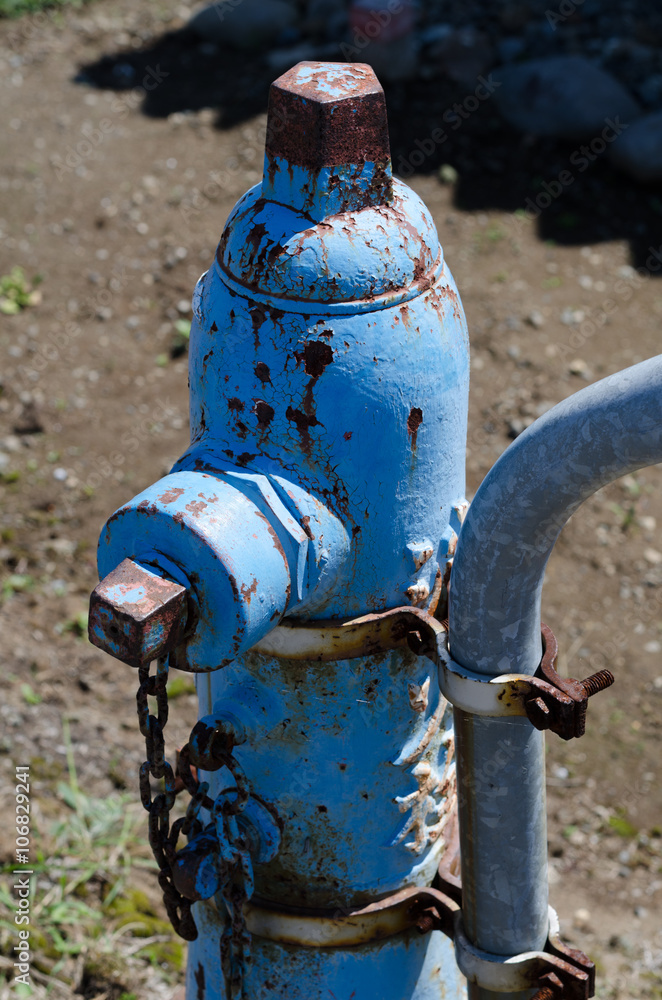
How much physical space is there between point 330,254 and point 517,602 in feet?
1.68

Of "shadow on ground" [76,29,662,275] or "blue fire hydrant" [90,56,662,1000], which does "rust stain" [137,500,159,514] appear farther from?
"shadow on ground" [76,29,662,275]

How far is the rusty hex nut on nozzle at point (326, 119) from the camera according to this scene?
139 cm

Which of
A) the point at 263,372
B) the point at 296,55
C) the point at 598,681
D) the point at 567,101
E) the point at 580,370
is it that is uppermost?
the point at 263,372

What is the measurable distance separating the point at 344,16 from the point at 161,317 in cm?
310

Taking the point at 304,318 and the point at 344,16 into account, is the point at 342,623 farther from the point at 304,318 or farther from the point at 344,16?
the point at 344,16

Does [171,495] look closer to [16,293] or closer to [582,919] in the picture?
[582,919]

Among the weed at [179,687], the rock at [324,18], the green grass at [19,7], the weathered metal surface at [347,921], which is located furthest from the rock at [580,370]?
the green grass at [19,7]

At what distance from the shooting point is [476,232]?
649 centimetres

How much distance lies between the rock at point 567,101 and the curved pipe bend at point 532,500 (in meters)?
6.04

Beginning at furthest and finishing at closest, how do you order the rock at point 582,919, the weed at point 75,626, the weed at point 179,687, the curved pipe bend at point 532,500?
the weed at point 75,626
the weed at point 179,687
the rock at point 582,919
the curved pipe bend at point 532,500

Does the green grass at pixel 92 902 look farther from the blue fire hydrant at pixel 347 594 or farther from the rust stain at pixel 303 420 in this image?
the rust stain at pixel 303 420

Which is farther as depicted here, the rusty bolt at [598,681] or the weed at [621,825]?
the weed at [621,825]

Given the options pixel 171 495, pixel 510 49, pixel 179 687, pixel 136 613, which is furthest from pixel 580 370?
pixel 136 613

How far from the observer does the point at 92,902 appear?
11.0ft
